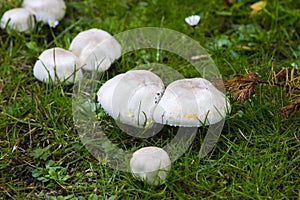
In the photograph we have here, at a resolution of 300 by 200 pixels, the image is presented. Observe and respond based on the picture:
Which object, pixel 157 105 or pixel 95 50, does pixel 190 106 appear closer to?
pixel 157 105

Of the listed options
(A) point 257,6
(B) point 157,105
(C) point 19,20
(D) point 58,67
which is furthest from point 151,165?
(A) point 257,6

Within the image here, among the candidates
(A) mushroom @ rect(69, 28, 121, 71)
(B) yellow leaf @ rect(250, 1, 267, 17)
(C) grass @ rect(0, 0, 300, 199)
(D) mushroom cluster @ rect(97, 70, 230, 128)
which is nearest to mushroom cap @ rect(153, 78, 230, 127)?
(D) mushroom cluster @ rect(97, 70, 230, 128)

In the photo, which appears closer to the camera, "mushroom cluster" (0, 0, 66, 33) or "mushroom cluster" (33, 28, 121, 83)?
"mushroom cluster" (33, 28, 121, 83)

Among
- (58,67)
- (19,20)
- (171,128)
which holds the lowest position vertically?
(171,128)

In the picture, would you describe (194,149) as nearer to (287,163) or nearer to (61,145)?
(287,163)

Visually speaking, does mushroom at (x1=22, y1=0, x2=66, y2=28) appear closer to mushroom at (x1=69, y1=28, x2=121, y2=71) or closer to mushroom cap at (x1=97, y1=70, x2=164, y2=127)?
mushroom at (x1=69, y1=28, x2=121, y2=71)

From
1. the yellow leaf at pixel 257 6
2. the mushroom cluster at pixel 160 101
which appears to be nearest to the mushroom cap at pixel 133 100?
the mushroom cluster at pixel 160 101
